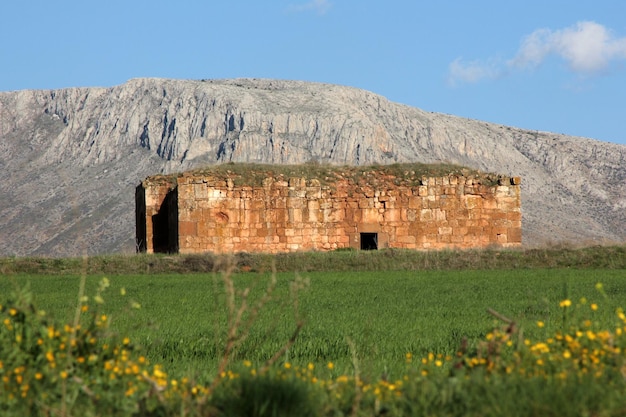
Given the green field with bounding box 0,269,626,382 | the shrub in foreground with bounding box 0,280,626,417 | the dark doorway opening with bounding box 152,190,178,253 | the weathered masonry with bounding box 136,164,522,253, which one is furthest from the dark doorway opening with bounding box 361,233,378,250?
the shrub in foreground with bounding box 0,280,626,417

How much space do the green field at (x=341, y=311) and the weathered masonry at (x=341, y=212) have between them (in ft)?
20.2

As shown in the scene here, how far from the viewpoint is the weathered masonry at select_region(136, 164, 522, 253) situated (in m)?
31.1

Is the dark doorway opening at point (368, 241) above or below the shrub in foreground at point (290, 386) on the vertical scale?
above

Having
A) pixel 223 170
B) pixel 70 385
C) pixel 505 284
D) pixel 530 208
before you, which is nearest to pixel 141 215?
pixel 223 170

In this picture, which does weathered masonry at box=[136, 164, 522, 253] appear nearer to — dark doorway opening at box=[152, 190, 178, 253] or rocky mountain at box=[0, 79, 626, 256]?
dark doorway opening at box=[152, 190, 178, 253]

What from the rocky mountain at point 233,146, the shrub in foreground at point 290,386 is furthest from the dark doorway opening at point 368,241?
the rocky mountain at point 233,146

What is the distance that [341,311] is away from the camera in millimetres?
14766

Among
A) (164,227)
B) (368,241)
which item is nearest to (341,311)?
(368,241)

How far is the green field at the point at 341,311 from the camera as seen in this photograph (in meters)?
9.36

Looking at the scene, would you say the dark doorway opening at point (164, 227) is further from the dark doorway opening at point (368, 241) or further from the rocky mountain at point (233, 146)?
the rocky mountain at point (233, 146)

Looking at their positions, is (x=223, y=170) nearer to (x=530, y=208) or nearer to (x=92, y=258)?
(x=92, y=258)

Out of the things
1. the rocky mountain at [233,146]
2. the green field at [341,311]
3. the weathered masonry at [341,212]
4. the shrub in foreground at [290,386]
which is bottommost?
the green field at [341,311]

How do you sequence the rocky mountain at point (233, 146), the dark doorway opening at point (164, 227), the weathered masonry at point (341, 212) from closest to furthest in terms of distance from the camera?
the weathered masonry at point (341, 212) → the dark doorway opening at point (164, 227) → the rocky mountain at point (233, 146)

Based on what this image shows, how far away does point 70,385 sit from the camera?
5.43 m
